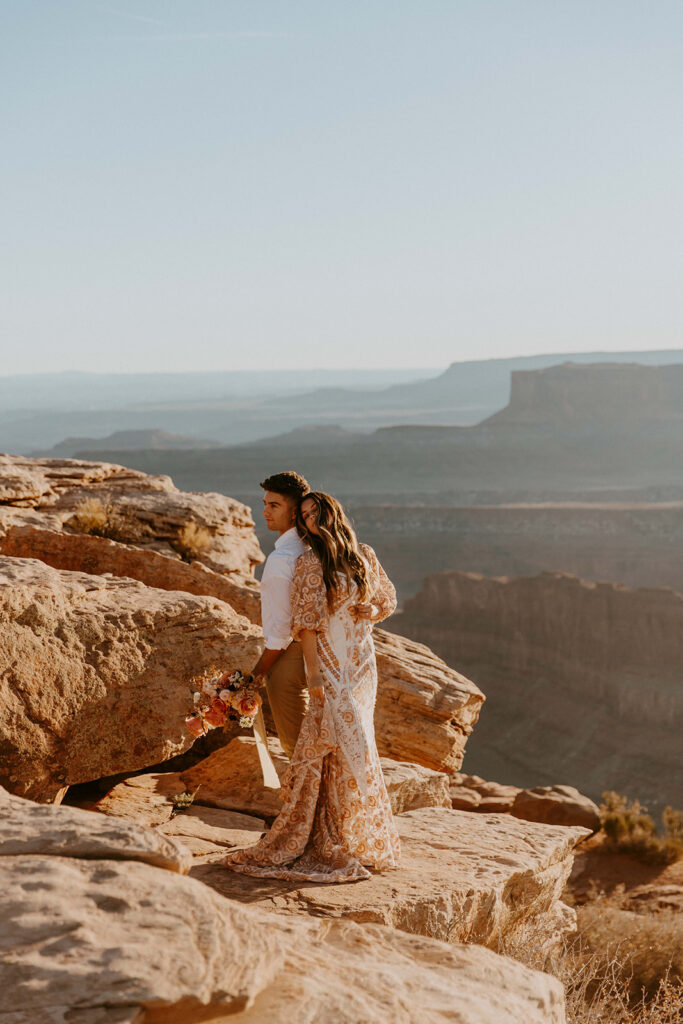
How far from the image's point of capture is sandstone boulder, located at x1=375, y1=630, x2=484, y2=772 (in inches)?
303

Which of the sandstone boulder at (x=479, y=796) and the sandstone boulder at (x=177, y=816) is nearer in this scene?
the sandstone boulder at (x=177, y=816)

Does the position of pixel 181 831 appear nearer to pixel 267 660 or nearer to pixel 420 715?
pixel 267 660

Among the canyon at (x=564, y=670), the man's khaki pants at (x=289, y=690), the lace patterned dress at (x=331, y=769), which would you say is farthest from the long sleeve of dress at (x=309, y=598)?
the canyon at (x=564, y=670)

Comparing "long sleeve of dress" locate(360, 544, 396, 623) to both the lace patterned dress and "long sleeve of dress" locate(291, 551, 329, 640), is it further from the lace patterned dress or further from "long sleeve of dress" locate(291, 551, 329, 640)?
"long sleeve of dress" locate(291, 551, 329, 640)

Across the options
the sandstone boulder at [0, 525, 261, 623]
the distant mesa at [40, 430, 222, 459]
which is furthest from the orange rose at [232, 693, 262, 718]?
the distant mesa at [40, 430, 222, 459]

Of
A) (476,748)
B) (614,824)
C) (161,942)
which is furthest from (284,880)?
(476,748)

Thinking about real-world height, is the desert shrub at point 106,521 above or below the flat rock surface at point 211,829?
above

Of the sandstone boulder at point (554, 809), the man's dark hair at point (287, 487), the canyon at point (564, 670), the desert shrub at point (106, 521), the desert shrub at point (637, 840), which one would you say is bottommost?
the canyon at point (564, 670)

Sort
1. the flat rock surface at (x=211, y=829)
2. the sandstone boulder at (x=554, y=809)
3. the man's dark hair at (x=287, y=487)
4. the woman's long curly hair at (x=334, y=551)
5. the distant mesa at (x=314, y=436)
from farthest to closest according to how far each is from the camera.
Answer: the distant mesa at (x=314, y=436) < the sandstone boulder at (x=554, y=809) < the flat rock surface at (x=211, y=829) < the man's dark hair at (x=287, y=487) < the woman's long curly hair at (x=334, y=551)

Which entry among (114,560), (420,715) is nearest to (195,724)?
(114,560)

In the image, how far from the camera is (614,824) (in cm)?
1349

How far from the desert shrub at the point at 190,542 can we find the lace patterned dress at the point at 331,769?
453 centimetres

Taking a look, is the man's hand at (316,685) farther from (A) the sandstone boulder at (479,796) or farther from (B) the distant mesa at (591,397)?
(B) the distant mesa at (591,397)

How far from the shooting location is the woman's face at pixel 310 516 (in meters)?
4.19
